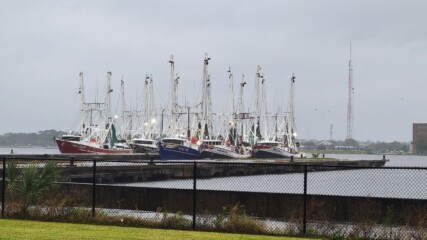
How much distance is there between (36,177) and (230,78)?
12398 centimetres

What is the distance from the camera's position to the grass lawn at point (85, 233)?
16.8m

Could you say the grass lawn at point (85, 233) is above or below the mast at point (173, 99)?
below

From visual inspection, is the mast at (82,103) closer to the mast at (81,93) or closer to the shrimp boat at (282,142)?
the mast at (81,93)

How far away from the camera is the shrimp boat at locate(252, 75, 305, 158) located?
143m

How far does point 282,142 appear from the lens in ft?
513

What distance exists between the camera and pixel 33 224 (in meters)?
19.4

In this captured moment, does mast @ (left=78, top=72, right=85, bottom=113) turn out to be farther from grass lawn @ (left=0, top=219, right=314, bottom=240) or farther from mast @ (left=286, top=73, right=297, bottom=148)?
grass lawn @ (left=0, top=219, right=314, bottom=240)

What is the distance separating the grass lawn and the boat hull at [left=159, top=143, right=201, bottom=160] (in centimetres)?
10763

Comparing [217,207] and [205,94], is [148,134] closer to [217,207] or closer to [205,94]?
[205,94]

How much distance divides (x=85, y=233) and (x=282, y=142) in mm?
140252

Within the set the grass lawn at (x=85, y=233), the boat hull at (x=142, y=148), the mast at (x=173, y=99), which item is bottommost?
the grass lawn at (x=85, y=233)

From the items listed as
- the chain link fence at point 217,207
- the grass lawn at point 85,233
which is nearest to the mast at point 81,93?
the chain link fence at point 217,207

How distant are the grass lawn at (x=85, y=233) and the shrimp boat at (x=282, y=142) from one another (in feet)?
372

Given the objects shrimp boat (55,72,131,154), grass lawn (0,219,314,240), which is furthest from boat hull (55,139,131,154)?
grass lawn (0,219,314,240)
